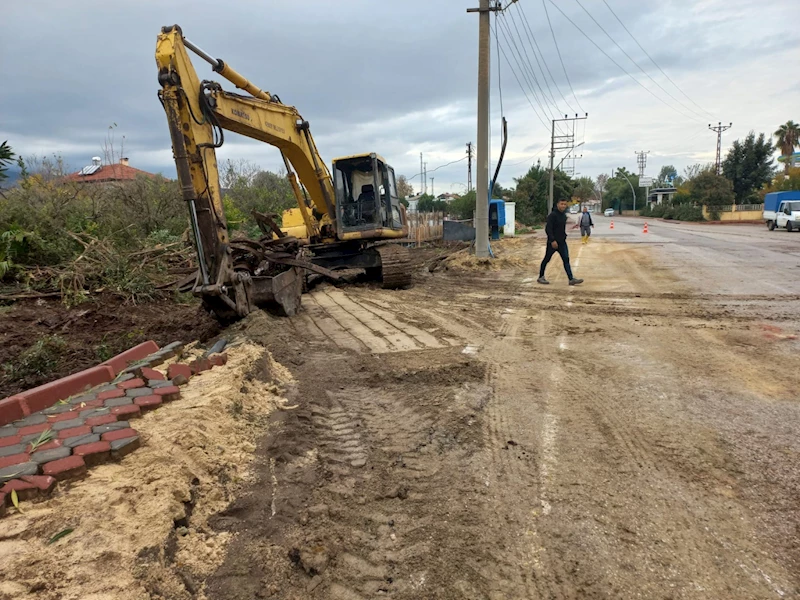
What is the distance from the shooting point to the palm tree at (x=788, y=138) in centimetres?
5638

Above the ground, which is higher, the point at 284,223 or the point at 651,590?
the point at 284,223

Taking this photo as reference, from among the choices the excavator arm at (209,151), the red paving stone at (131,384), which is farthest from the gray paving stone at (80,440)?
the excavator arm at (209,151)

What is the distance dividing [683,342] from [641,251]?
11.6m

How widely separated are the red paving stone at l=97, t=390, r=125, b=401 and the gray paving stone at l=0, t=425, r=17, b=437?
21.1 inches

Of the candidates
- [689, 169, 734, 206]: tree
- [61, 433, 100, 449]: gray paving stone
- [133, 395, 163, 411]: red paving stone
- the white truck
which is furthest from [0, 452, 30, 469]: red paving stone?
[689, 169, 734, 206]: tree

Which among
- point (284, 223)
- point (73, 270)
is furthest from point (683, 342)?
point (284, 223)

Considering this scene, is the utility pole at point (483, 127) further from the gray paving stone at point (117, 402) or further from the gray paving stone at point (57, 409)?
the gray paving stone at point (57, 409)

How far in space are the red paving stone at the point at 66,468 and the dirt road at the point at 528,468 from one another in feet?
2.70

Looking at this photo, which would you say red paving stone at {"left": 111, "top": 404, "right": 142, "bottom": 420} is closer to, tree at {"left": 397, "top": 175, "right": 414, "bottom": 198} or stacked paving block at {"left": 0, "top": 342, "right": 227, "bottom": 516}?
stacked paving block at {"left": 0, "top": 342, "right": 227, "bottom": 516}

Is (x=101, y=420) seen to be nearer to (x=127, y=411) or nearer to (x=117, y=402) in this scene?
(x=127, y=411)

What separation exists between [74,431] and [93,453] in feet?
1.49

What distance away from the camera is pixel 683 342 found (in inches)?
225

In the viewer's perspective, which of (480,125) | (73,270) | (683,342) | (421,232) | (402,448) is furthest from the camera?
(421,232)

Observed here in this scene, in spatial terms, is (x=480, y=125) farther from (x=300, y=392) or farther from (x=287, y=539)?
(x=287, y=539)
